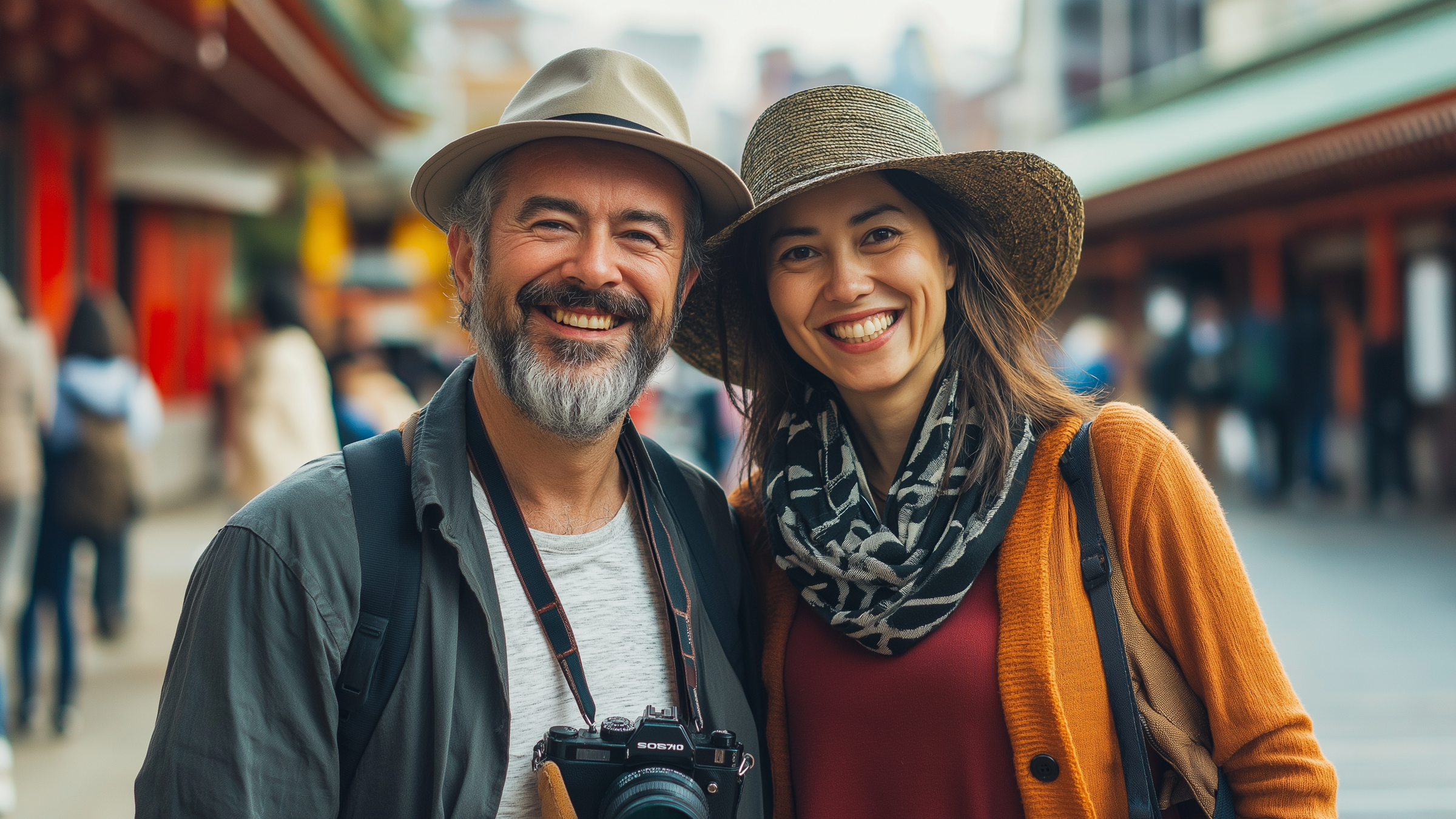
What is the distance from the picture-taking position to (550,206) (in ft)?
5.73

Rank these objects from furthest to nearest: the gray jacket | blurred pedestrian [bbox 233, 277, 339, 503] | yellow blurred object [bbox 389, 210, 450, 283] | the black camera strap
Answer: yellow blurred object [bbox 389, 210, 450, 283] < blurred pedestrian [bbox 233, 277, 339, 503] < the black camera strap < the gray jacket

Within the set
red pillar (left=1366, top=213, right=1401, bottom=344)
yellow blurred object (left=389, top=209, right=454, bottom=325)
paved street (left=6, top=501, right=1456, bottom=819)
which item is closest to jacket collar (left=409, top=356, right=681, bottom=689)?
paved street (left=6, top=501, right=1456, bottom=819)

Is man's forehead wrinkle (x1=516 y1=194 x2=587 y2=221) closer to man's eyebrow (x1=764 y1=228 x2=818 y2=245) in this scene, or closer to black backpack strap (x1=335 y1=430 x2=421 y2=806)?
man's eyebrow (x1=764 y1=228 x2=818 y2=245)

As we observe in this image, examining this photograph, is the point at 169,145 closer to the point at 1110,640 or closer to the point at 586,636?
the point at 586,636

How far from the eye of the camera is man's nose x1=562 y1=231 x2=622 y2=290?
173 cm

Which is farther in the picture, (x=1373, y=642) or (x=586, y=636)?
(x=1373, y=642)

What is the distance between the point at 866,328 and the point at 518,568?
73cm

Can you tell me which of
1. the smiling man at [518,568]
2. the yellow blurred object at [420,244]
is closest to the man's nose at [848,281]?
the smiling man at [518,568]

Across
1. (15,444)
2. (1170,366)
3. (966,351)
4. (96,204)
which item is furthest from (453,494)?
(1170,366)

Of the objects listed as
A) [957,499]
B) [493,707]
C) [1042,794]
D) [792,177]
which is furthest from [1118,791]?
[792,177]

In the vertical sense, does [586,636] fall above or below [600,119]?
below

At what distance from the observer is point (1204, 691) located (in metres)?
1.62

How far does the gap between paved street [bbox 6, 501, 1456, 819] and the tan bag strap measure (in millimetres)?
2712

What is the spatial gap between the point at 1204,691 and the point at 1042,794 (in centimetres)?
29
